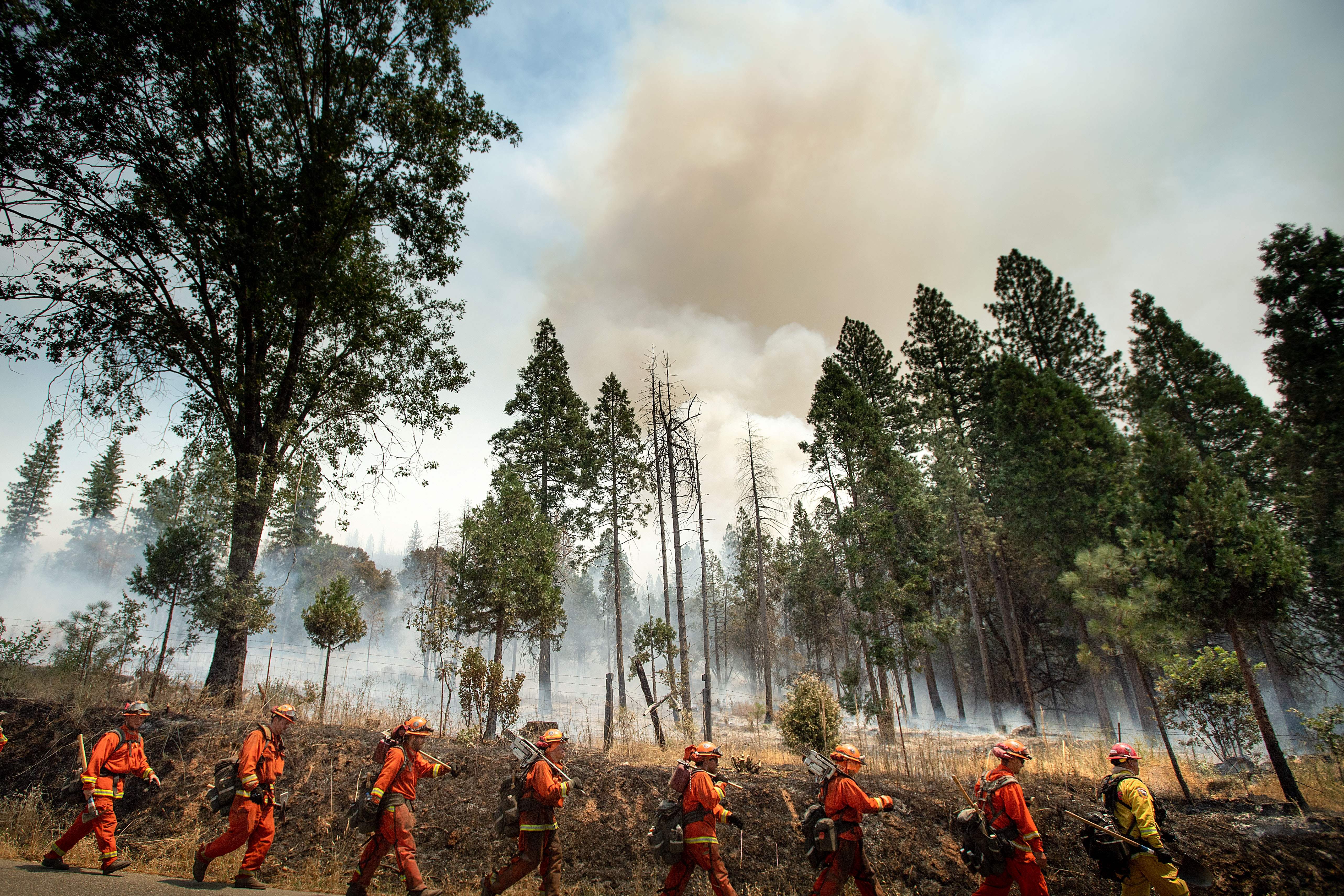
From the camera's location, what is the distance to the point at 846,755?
643cm

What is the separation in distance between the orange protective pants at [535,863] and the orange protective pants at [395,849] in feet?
2.82

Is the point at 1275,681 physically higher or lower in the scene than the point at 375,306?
lower

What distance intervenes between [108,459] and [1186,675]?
78.9 meters

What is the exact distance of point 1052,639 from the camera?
30484 millimetres

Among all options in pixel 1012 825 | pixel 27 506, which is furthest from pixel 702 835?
pixel 27 506

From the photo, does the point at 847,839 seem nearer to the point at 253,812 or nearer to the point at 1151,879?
the point at 1151,879

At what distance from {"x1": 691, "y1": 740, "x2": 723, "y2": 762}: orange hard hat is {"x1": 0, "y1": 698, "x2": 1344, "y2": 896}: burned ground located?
162 centimetres

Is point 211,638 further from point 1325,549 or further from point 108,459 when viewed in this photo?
point 1325,549

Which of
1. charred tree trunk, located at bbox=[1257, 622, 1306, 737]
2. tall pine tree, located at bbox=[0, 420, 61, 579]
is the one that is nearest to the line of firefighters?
charred tree trunk, located at bbox=[1257, 622, 1306, 737]

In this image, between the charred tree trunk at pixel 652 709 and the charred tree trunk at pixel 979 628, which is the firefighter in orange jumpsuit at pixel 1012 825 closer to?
the charred tree trunk at pixel 652 709

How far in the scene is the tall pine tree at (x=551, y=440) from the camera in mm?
28531

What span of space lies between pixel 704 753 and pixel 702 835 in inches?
31.7

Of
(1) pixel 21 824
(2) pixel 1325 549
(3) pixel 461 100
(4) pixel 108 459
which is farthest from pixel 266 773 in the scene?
(4) pixel 108 459

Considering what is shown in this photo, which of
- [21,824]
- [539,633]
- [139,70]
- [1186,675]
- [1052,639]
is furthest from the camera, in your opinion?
[1052,639]
